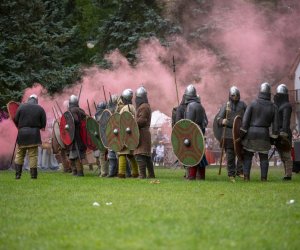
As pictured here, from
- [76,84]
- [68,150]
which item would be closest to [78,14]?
[76,84]

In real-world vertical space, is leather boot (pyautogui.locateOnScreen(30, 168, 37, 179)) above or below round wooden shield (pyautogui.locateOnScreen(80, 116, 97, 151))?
below

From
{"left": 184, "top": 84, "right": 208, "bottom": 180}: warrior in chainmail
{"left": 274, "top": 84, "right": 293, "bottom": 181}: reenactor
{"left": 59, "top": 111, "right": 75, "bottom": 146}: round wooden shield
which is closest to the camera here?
{"left": 184, "top": 84, "right": 208, "bottom": 180}: warrior in chainmail

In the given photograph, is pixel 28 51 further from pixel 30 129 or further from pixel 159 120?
pixel 30 129

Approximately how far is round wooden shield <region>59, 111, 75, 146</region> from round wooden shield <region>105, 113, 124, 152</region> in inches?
44.7

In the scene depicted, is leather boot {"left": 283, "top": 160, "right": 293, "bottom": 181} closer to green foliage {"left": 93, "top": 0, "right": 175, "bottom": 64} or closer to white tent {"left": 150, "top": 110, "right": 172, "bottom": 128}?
white tent {"left": 150, "top": 110, "right": 172, "bottom": 128}

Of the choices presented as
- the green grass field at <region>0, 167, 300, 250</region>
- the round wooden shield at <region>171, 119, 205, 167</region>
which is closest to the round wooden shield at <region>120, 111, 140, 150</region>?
the round wooden shield at <region>171, 119, 205, 167</region>

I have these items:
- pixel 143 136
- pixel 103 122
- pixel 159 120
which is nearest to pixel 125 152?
pixel 143 136

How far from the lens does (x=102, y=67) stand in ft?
105

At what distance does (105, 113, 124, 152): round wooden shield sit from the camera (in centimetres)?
1575

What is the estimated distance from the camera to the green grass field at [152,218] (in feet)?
21.5

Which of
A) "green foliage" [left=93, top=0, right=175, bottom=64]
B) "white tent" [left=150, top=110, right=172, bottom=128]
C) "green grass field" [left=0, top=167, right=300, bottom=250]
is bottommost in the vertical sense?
"green grass field" [left=0, top=167, right=300, bottom=250]

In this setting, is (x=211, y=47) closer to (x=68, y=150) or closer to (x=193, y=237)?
(x=68, y=150)

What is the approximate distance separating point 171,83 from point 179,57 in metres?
2.08

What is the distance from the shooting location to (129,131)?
15.4m
